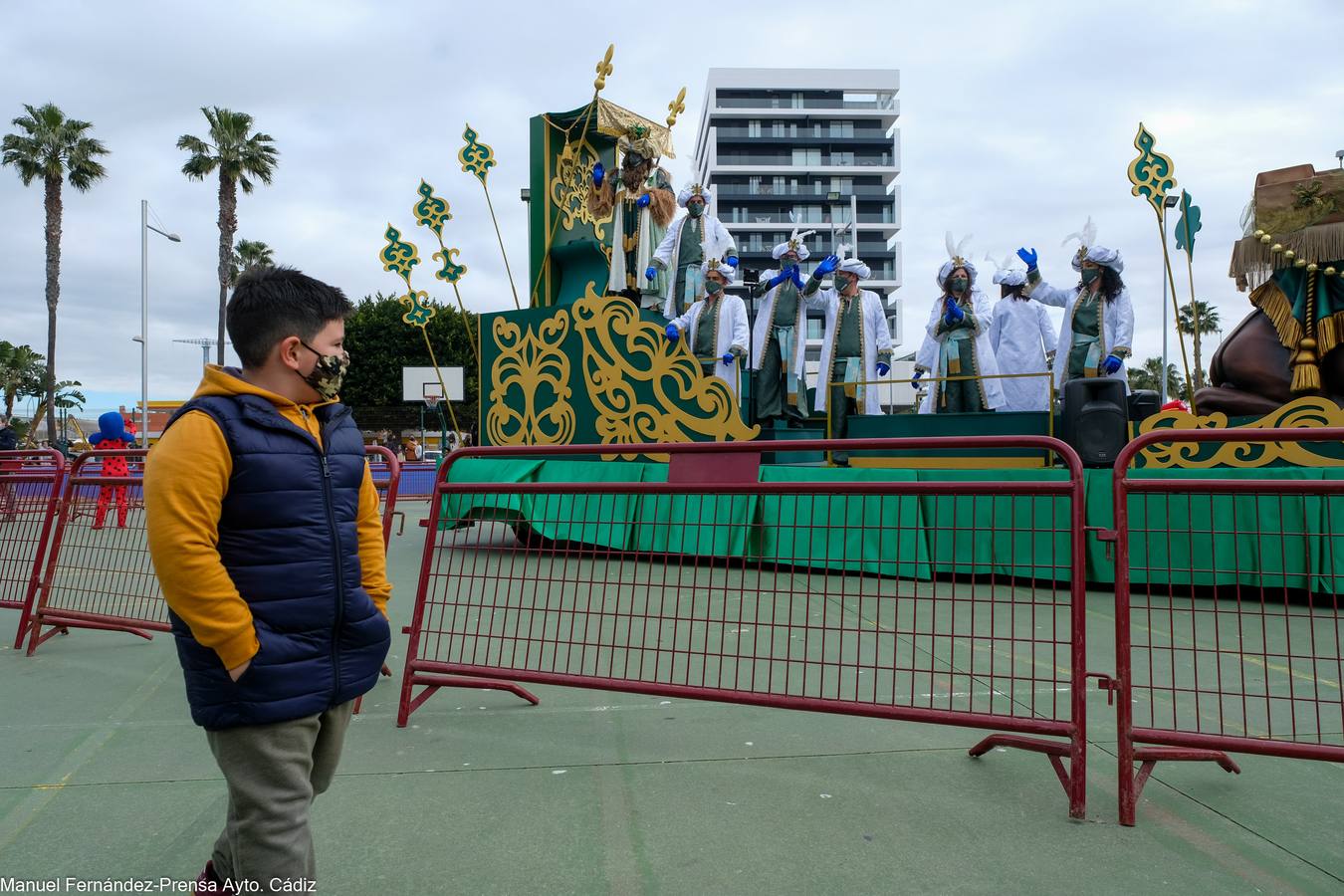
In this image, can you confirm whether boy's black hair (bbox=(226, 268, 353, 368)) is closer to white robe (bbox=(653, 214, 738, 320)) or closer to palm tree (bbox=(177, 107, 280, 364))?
white robe (bbox=(653, 214, 738, 320))

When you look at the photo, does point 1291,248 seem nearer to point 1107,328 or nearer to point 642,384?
point 1107,328

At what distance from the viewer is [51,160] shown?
94.7ft

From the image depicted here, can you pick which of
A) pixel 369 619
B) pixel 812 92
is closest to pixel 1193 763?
pixel 369 619

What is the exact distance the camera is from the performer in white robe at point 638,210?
10.8 m

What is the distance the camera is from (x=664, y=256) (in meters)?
10.4

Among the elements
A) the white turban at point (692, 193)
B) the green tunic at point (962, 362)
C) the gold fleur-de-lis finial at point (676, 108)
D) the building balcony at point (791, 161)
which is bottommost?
the green tunic at point (962, 362)

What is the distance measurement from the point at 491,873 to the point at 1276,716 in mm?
3609

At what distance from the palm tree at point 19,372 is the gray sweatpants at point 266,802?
6787 centimetres

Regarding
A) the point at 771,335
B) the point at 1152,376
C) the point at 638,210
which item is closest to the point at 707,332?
the point at 771,335

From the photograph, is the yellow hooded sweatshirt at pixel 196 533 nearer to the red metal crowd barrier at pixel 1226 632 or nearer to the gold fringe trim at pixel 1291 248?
the red metal crowd barrier at pixel 1226 632

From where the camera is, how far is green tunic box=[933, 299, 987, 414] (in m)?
10.0

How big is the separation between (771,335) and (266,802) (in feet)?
29.4

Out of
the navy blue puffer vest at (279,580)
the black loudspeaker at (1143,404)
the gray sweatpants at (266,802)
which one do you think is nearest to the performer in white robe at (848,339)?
the black loudspeaker at (1143,404)

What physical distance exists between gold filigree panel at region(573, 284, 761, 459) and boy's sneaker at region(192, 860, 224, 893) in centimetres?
662
